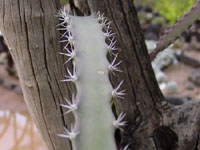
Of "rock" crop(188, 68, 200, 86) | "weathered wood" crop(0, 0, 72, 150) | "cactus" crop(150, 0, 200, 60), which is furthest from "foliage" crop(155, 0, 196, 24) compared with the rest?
"weathered wood" crop(0, 0, 72, 150)

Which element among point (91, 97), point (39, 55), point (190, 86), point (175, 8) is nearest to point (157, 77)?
point (190, 86)

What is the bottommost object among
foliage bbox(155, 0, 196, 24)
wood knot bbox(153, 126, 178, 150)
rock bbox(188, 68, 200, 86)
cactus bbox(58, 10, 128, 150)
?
rock bbox(188, 68, 200, 86)

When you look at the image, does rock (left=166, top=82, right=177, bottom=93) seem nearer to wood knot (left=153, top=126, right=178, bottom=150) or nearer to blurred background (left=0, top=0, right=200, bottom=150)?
blurred background (left=0, top=0, right=200, bottom=150)

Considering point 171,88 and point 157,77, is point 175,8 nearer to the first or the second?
point 157,77

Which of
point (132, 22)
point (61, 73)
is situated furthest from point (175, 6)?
point (61, 73)

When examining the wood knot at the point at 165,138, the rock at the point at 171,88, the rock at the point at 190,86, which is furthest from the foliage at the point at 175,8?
the wood knot at the point at 165,138

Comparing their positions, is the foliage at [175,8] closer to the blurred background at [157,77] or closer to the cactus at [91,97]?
the blurred background at [157,77]
